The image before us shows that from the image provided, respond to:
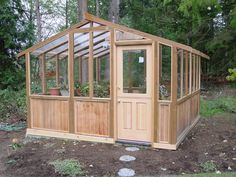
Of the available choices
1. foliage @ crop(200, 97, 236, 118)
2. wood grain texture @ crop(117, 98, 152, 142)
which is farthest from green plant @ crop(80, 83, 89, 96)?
foliage @ crop(200, 97, 236, 118)

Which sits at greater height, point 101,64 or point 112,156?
point 101,64

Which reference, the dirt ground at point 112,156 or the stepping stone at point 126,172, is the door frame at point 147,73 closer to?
the dirt ground at point 112,156

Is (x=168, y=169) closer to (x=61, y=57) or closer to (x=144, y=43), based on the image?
(x=144, y=43)

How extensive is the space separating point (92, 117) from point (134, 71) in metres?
1.39

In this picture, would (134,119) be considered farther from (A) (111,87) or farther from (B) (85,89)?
(B) (85,89)

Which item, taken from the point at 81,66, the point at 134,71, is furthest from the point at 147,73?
the point at 81,66

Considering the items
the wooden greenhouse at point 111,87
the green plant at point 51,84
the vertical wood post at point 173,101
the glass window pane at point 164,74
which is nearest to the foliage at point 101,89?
the wooden greenhouse at point 111,87

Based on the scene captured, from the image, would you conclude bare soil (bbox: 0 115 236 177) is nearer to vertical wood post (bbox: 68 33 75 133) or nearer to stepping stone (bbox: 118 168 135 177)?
stepping stone (bbox: 118 168 135 177)

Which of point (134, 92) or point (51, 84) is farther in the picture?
point (51, 84)

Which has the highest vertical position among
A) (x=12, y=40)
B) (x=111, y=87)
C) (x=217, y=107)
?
(x=12, y=40)

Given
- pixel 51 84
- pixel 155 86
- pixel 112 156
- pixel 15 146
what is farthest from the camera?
pixel 51 84

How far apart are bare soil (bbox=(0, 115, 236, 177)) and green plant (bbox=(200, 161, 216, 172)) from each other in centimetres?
7

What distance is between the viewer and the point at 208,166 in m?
4.70

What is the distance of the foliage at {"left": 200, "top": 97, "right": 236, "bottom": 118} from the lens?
9.64 metres
